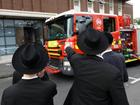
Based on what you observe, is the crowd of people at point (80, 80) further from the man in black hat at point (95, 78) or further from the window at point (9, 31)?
the window at point (9, 31)

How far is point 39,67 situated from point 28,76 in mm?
134

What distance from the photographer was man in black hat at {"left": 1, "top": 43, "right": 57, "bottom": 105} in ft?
6.56

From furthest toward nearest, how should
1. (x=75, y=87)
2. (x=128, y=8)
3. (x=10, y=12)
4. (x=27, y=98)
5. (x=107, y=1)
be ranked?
(x=128, y=8) → (x=107, y=1) → (x=10, y=12) → (x=75, y=87) → (x=27, y=98)

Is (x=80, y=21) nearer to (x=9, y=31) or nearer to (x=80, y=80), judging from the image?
(x=80, y=80)

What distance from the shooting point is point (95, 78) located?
7.11 ft

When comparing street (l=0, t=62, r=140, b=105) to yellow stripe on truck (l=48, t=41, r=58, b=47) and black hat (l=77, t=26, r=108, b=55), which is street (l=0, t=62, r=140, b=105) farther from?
black hat (l=77, t=26, r=108, b=55)

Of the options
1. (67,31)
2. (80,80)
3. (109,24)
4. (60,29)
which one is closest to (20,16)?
(60,29)

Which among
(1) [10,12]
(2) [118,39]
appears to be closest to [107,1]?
(1) [10,12]

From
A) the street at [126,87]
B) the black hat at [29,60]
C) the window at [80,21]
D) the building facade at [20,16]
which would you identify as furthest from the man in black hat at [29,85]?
the building facade at [20,16]

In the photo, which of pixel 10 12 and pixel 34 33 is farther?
pixel 34 33

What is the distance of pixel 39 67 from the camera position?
209cm

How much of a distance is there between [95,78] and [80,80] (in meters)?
0.20

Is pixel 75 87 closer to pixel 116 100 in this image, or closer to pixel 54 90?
pixel 54 90

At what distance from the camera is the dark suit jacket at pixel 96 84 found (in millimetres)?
2098
